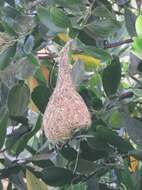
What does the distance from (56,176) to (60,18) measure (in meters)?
0.31

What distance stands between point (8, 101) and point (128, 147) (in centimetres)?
27

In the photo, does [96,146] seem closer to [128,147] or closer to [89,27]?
[128,147]

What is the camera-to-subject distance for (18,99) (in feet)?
3.70

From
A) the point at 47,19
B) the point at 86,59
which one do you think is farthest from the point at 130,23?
the point at 47,19

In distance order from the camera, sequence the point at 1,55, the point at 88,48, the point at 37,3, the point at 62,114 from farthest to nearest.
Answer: the point at 37,3 → the point at 1,55 → the point at 88,48 → the point at 62,114

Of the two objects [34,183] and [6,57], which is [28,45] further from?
[34,183]

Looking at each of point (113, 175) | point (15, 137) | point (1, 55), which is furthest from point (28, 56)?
point (113, 175)

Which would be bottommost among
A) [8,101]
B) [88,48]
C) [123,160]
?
[123,160]

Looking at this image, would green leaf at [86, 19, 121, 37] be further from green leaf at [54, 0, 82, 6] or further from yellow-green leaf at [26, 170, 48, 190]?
yellow-green leaf at [26, 170, 48, 190]

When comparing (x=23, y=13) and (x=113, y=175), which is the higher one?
(x=23, y=13)

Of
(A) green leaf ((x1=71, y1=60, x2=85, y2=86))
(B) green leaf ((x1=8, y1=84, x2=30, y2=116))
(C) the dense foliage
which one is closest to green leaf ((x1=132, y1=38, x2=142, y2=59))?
(C) the dense foliage

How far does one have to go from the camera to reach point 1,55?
1.10 metres

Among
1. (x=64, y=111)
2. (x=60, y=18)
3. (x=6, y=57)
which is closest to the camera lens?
(x=64, y=111)

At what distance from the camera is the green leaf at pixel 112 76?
111 centimetres
